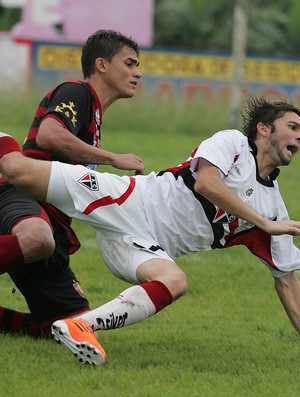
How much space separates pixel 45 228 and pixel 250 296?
2613mm

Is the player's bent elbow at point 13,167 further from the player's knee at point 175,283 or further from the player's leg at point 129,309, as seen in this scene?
the player's knee at point 175,283

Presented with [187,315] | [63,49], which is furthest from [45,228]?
[63,49]

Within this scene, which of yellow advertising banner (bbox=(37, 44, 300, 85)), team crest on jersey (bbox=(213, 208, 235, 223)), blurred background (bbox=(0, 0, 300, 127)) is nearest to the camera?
team crest on jersey (bbox=(213, 208, 235, 223))

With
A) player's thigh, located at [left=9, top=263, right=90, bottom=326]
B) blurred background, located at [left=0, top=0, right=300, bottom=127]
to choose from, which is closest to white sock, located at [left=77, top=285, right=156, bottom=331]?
player's thigh, located at [left=9, top=263, right=90, bottom=326]

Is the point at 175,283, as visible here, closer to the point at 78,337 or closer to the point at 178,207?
the point at 178,207

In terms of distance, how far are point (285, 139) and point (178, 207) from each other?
0.67 meters

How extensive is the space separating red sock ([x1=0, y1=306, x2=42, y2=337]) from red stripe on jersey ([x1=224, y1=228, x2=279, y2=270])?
4.05ft

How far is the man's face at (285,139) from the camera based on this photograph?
18.0 ft

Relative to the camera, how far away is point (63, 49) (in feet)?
75.1

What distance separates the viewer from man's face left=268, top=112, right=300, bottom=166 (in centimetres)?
549

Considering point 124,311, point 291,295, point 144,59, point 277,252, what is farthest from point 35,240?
point 144,59

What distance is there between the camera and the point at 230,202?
16.8 ft

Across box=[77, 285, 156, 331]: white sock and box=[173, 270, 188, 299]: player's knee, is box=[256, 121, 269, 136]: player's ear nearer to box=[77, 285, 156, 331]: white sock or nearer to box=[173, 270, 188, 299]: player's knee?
box=[173, 270, 188, 299]: player's knee

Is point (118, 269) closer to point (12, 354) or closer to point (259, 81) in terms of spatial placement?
point (12, 354)
